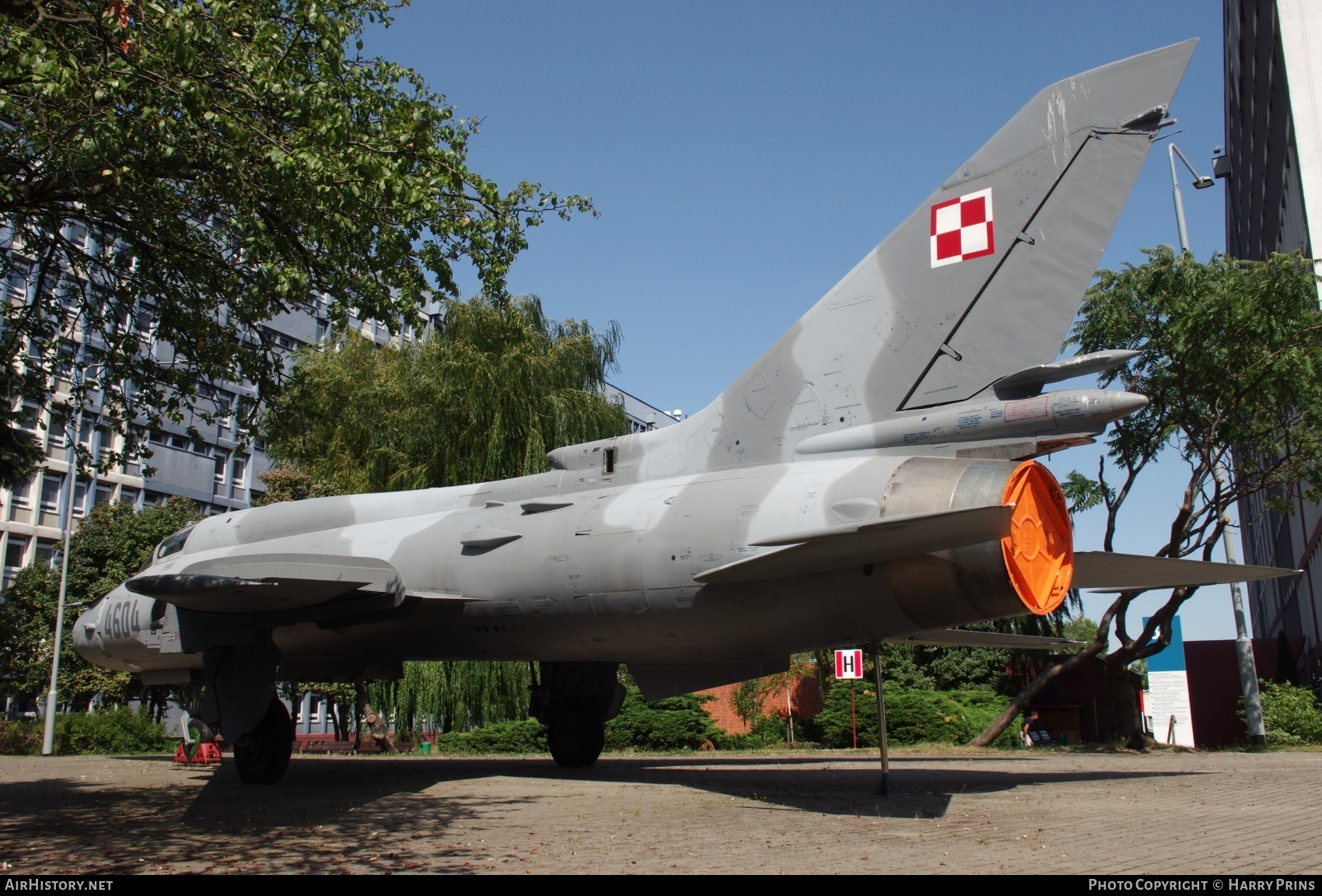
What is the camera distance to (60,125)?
862 centimetres

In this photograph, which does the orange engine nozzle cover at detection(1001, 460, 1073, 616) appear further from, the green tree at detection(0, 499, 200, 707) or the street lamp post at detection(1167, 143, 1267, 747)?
the green tree at detection(0, 499, 200, 707)

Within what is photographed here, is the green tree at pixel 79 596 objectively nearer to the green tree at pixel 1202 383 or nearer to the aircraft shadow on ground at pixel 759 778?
the aircraft shadow on ground at pixel 759 778

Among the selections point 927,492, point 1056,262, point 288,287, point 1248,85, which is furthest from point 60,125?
point 1248,85

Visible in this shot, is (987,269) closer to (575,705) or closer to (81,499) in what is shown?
(575,705)

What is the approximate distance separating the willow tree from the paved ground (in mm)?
6052

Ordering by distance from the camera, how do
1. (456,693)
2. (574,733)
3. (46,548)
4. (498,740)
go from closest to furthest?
(574,733) → (456,693) → (498,740) → (46,548)

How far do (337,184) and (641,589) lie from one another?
4467mm

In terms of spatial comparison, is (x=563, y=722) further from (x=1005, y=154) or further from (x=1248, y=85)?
(x=1248, y=85)

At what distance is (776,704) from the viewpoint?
26188 millimetres

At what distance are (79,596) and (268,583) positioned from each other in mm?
26717

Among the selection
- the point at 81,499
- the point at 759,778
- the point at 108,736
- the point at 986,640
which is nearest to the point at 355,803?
the point at 759,778

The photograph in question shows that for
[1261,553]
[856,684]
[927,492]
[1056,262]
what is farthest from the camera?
[1261,553]

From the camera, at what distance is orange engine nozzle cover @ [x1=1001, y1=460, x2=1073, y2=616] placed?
7.57m

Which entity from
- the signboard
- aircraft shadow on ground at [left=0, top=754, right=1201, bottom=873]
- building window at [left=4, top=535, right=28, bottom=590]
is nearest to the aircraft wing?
aircraft shadow on ground at [left=0, top=754, right=1201, bottom=873]
